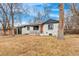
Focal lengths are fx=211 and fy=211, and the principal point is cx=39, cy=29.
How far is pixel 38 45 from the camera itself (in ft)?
7.18

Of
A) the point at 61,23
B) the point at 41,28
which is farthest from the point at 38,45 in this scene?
the point at 61,23

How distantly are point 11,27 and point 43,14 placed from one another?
1.18ft

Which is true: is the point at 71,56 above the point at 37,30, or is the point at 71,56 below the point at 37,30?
below

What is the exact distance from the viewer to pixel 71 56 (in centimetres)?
216

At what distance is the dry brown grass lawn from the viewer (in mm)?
2166

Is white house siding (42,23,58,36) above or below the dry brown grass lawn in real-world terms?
above

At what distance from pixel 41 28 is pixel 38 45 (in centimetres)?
18

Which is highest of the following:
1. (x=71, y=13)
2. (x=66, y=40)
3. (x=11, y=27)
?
(x=71, y=13)

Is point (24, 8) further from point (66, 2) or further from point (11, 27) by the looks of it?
point (66, 2)

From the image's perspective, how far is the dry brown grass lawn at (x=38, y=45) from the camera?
7.11ft

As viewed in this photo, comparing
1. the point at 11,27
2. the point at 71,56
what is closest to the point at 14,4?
the point at 11,27

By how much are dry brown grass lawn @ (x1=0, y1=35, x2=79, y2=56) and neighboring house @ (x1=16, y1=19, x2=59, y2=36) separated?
4cm

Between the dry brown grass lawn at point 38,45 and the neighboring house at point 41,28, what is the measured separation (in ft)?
0.14

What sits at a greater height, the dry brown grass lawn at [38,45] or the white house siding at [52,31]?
the white house siding at [52,31]
